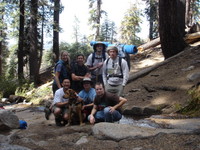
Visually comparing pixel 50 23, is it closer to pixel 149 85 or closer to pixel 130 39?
pixel 149 85

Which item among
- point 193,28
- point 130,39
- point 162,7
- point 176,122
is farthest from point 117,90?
point 130,39

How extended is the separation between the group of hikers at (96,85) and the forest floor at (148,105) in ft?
1.35

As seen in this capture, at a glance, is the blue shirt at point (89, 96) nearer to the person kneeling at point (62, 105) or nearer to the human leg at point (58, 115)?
the person kneeling at point (62, 105)

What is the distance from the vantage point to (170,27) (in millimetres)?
10484

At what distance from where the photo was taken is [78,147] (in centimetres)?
382

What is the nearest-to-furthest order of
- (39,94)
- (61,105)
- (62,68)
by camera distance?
(61,105) < (62,68) < (39,94)

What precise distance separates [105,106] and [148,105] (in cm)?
214

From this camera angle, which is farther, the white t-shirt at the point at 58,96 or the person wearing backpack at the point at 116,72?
the person wearing backpack at the point at 116,72

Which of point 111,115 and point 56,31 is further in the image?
point 56,31

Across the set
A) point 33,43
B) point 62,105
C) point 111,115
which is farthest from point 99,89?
point 33,43

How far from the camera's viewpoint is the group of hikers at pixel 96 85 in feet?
16.9

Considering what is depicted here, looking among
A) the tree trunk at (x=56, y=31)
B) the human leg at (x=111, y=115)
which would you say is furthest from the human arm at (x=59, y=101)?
the tree trunk at (x=56, y=31)

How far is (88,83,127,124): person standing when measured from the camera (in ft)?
16.4

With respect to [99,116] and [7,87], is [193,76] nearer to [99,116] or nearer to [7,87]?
[99,116]
